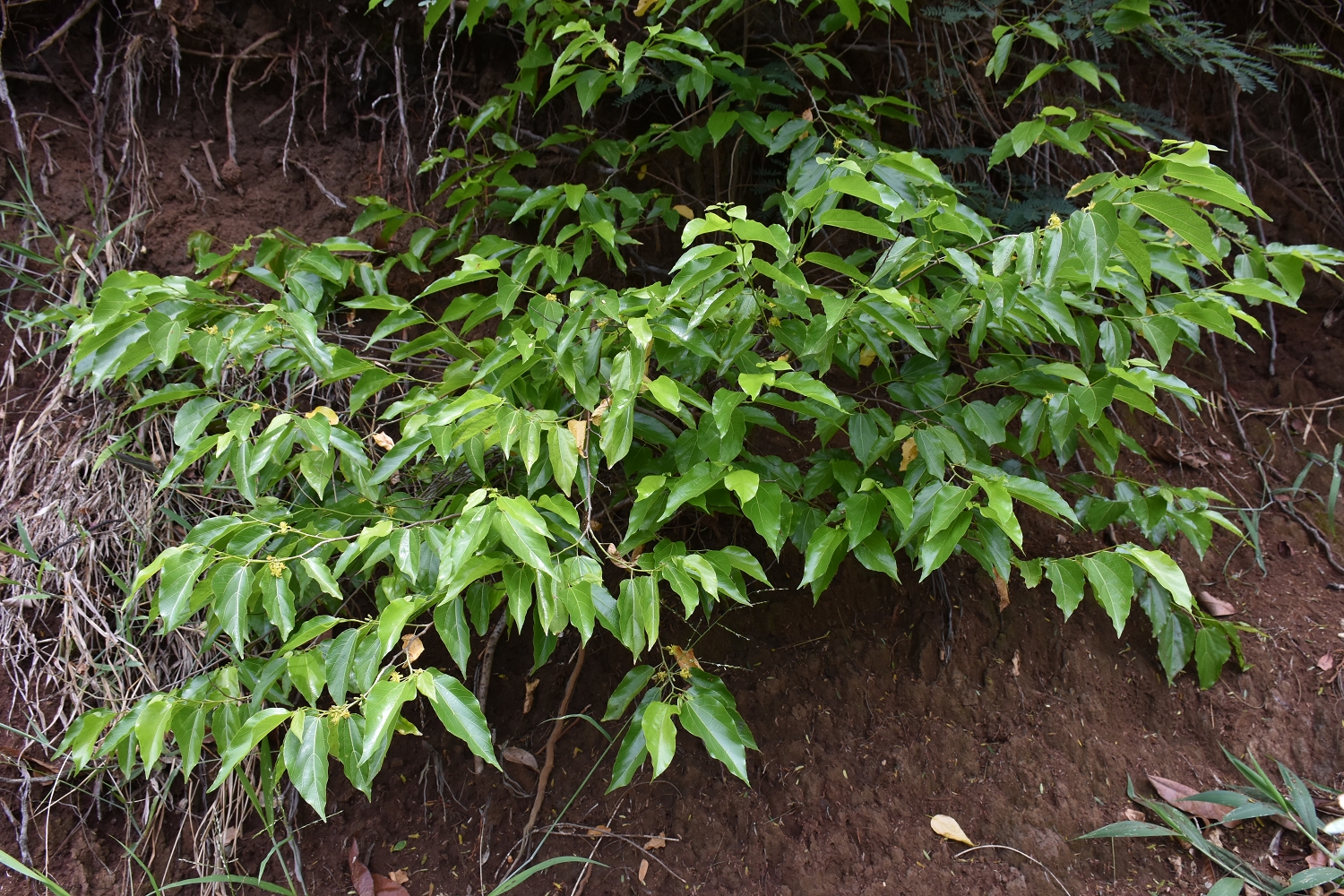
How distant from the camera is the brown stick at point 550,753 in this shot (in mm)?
1793

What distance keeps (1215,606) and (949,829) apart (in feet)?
3.58

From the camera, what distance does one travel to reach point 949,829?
171cm

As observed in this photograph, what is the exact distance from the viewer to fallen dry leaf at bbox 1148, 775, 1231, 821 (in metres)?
1.73

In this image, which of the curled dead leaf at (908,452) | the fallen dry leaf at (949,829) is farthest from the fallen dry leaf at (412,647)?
the fallen dry leaf at (949,829)

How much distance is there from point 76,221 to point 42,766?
154cm

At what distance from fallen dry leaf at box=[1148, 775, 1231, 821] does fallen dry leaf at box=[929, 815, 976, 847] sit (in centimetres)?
51

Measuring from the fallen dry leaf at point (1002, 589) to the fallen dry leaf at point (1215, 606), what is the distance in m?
0.63

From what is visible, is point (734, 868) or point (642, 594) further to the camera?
point (734, 868)

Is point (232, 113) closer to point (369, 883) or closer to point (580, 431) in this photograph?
point (580, 431)

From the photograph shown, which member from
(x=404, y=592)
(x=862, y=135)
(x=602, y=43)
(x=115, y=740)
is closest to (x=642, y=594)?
(x=404, y=592)

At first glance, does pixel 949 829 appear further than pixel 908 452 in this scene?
Yes

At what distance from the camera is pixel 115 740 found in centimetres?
131

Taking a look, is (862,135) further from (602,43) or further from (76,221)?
(76,221)

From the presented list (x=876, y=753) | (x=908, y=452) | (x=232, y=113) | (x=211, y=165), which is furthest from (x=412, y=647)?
(x=232, y=113)
